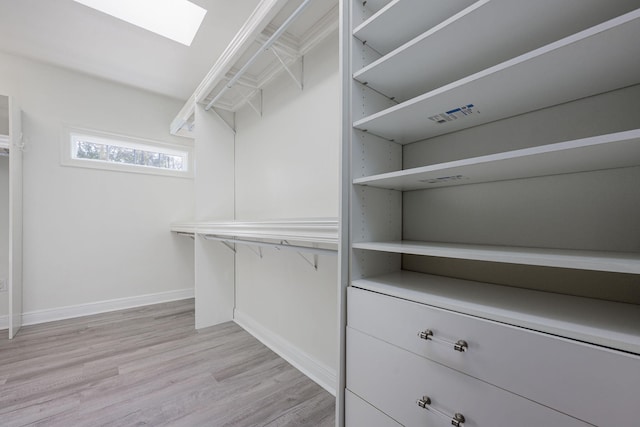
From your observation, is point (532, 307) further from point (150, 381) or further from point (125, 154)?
point (125, 154)

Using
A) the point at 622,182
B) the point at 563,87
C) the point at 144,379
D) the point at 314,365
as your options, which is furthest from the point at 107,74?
the point at 622,182

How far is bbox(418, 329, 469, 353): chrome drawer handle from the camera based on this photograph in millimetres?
714

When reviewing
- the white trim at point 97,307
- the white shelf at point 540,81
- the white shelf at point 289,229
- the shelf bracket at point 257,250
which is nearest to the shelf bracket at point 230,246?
the shelf bracket at point 257,250

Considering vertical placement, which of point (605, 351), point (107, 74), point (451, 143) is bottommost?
point (605, 351)

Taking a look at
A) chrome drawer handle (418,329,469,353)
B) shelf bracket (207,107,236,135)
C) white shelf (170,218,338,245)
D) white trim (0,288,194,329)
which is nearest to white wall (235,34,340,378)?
shelf bracket (207,107,236,135)

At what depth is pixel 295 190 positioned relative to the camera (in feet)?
6.47

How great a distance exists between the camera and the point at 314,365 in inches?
69.7

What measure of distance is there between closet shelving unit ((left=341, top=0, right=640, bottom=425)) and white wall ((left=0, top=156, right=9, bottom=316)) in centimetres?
342

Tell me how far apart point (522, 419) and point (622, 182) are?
27.1 inches

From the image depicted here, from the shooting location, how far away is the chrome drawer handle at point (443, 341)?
71 cm

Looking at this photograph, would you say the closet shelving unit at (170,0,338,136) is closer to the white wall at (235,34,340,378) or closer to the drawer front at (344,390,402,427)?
the white wall at (235,34,340,378)

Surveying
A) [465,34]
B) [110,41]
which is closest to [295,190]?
[465,34]

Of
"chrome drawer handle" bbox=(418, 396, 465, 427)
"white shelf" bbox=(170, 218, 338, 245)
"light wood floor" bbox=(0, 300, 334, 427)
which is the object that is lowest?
"light wood floor" bbox=(0, 300, 334, 427)

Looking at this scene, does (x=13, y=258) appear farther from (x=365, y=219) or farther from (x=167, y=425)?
(x=365, y=219)
